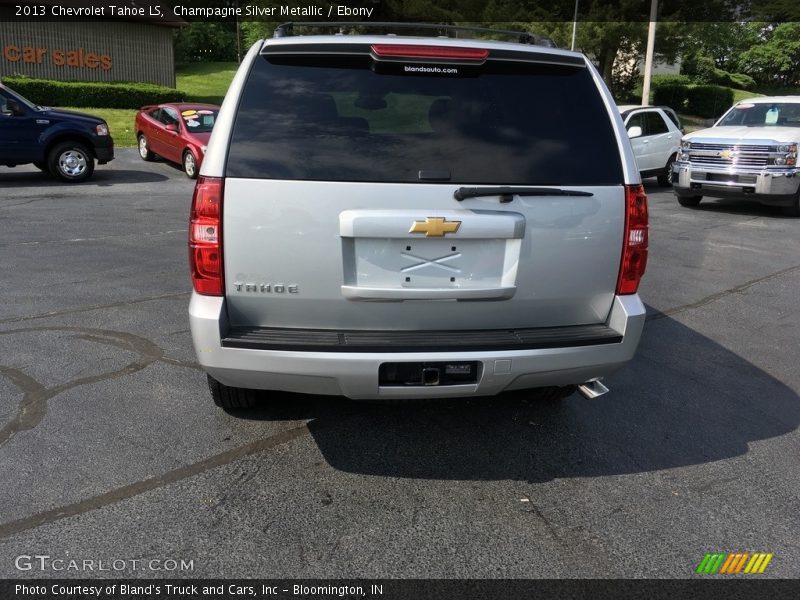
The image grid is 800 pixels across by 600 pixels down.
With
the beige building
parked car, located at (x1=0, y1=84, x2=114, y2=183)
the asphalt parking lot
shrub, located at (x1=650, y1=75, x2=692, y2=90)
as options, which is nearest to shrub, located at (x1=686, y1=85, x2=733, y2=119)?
shrub, located at (x1=650, y1=75, x2=692, y2=90)

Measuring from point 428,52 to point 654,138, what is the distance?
14057 millimetres

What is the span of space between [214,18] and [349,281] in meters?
65.0

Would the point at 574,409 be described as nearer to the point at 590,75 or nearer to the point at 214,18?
the point at 590,75

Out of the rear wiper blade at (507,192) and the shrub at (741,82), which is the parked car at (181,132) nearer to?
the rear wiper blade at (507,192)

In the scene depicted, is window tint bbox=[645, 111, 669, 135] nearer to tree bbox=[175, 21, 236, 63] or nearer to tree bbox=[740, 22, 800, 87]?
tree bbox=[740, 22, 800, 87]

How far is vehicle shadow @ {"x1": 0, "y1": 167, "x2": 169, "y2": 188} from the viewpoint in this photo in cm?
1370

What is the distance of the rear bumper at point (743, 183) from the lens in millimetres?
11945

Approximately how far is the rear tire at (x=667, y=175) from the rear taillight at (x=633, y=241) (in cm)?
1411

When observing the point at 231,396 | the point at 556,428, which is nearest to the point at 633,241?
the point at 556,428

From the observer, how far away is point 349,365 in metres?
3.08

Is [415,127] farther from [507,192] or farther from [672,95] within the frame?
[672,95]

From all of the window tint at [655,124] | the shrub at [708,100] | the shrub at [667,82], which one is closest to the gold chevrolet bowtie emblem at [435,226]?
the window tint at [655,124]

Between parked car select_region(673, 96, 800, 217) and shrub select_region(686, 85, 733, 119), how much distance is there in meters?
30.4

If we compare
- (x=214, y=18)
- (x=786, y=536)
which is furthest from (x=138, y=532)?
(x=214, y=18)
